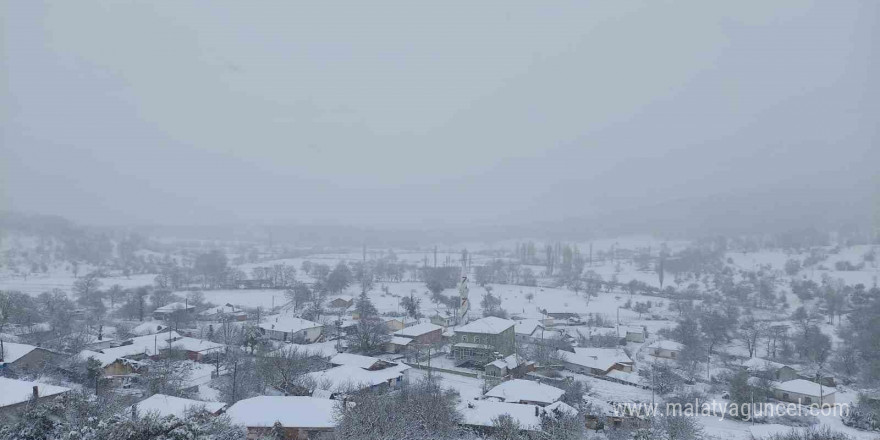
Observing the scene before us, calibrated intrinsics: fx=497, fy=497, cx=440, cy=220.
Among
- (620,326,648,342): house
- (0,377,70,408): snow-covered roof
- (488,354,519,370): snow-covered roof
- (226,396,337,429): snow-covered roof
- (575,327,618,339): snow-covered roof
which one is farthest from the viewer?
(575,327,618,339): snow-covered roof

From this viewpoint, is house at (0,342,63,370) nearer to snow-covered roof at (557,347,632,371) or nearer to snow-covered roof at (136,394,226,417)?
snow-covered roof at (136,394,226,417)

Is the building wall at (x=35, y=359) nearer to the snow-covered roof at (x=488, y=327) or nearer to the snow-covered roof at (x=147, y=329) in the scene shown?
the snow-covered roof at (x=147, y=329)

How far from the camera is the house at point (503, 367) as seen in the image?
23328 mm

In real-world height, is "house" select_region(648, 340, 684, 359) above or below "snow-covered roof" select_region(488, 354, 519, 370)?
below

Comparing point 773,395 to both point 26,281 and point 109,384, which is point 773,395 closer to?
point 109,384

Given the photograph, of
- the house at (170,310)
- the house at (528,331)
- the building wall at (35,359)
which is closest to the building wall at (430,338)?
the house at (528,331)

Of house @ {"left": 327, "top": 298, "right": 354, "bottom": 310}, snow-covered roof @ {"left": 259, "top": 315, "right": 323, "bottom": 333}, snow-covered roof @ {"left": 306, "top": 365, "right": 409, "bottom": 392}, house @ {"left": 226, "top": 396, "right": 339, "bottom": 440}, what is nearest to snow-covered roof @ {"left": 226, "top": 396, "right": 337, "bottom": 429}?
house @ {"left": 226, "top": 396, "right": 339, "bottom": 440}

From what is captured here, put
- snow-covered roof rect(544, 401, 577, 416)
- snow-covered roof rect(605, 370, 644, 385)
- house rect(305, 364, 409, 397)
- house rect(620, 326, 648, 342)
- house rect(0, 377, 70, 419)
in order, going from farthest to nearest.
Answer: house rect(620, 326, 648, 342)
snow-covered roof rect(605, 370, 644, 385)
house rect(305, 364, 409, 397)
snow-covered roof rect(544, 401, 577, 416)
house rect(0, 377, 70, 419)

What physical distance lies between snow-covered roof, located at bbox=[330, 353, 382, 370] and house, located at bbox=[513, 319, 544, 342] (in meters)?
11.6

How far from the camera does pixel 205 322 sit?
33656 millimetres

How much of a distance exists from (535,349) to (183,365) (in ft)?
57.5

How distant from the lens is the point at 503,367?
23.5m

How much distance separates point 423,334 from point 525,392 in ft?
39.1

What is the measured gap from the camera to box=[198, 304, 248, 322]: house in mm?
34250
